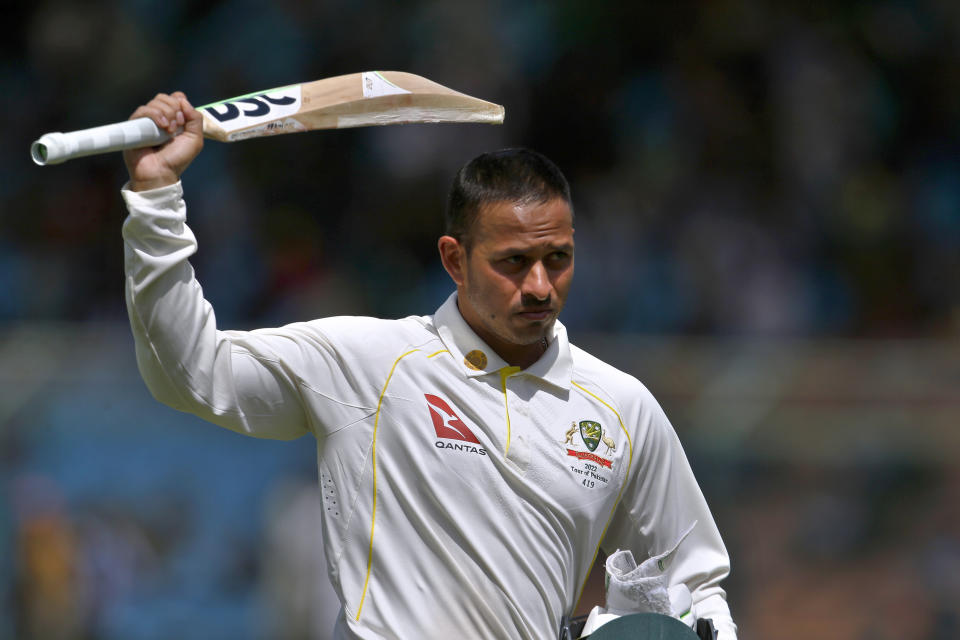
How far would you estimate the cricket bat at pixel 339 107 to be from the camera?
3541 mm

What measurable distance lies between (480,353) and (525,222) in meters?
0.38

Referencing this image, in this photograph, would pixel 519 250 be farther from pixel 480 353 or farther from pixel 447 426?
pixel 447 426

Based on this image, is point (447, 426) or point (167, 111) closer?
point (167, 111)

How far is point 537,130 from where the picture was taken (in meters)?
11.2

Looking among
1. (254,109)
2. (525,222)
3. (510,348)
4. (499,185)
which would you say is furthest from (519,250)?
(254,109)

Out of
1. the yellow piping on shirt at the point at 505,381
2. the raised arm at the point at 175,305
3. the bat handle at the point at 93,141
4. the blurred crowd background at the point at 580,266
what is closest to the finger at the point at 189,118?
the raised arm at the point at 175,305

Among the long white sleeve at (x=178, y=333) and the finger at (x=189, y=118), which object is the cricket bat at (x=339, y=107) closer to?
the finger at (x=189, y=118)

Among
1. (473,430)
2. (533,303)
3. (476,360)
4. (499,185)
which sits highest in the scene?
(499,185)

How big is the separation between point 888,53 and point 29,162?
7.51 m

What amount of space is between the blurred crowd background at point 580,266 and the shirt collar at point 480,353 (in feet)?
15.4

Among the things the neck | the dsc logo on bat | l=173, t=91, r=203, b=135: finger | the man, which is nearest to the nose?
the man

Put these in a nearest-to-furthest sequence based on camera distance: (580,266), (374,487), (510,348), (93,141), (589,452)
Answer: (93,141) < (374,487) < (589,452) < (510,348) < (580,266)

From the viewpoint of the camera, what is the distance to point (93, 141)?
3.05 metres

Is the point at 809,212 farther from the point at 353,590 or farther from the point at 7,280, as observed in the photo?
the point at 353,590
